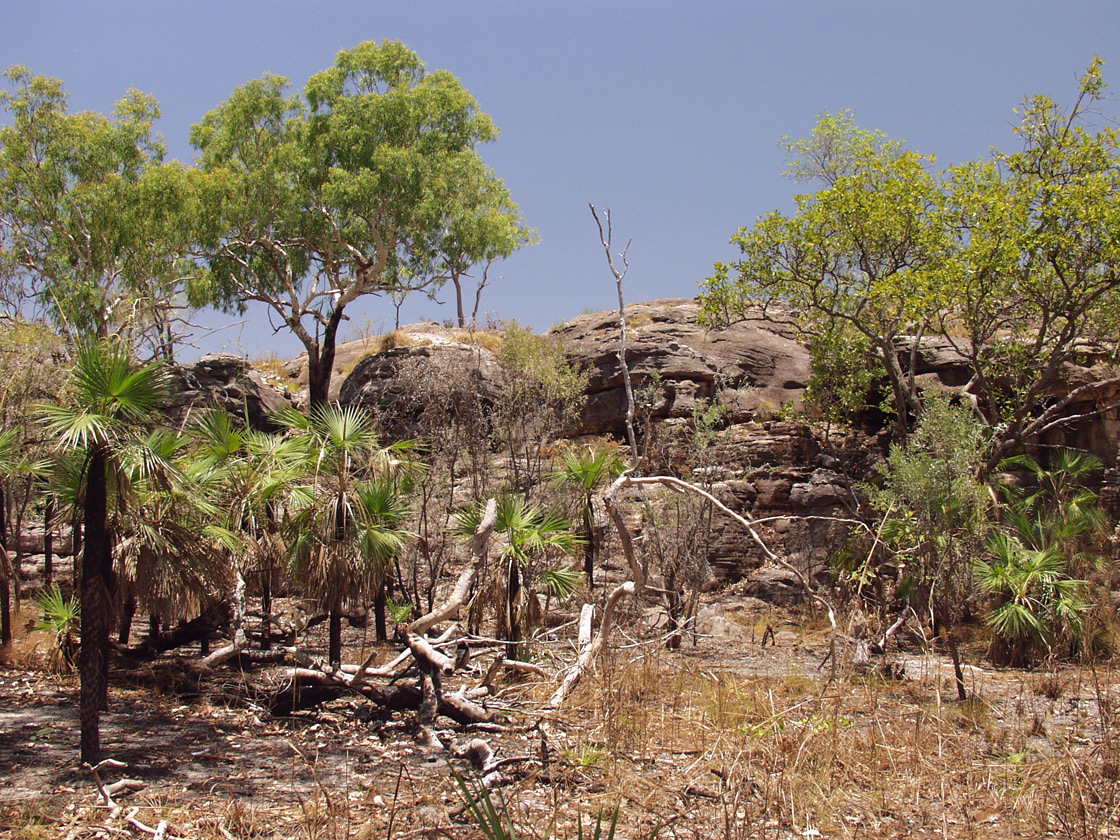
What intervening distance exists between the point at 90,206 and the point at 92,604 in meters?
24.0

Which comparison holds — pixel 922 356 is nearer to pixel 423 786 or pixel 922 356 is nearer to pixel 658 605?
pixel 658 605

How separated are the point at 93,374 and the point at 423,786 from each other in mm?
4792

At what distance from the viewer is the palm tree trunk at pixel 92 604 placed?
7406 millimetres

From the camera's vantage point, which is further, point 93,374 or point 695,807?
point 93,374

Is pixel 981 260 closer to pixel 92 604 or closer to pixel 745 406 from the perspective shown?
pixel 745 406

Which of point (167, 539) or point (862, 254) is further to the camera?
point (862, 254)

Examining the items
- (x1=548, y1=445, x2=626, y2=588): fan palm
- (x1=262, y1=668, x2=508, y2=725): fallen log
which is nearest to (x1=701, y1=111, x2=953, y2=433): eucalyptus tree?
(x1=548, y1=445, x2=626, y2=588): fan palm

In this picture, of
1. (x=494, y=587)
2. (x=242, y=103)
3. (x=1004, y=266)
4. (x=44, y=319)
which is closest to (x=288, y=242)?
(x=242, y=103)

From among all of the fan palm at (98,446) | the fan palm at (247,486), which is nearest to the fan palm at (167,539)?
the fan palm at (98,446)

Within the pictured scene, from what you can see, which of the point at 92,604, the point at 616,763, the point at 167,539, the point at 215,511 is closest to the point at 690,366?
the point at 215,511

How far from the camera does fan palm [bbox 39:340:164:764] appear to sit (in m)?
7.29

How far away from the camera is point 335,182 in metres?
27.5

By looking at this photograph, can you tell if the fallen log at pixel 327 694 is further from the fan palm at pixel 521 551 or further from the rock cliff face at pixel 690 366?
the rock cliff face at pixel 690 366

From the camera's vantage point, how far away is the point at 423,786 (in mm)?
7285
